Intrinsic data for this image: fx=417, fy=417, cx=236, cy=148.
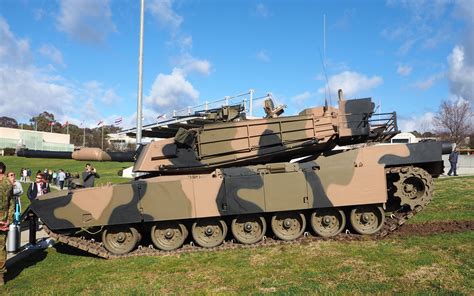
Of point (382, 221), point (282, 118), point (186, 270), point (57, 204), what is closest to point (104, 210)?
point (57, 204)

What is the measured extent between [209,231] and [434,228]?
560 cm

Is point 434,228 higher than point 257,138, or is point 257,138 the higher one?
point 257,138

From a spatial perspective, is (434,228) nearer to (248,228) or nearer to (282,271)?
(248,228)

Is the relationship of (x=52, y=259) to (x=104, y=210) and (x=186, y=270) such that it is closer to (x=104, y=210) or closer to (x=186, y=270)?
(x=104, y=210)

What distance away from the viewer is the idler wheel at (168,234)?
10.0 meters

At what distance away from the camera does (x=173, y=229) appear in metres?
10.1

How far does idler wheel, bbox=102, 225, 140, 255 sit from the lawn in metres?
0.56

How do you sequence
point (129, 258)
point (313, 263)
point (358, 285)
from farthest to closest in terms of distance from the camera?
1. point (129, 258)
2. point (313, 263)
3. point (358, 285)

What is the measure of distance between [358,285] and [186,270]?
132 inches

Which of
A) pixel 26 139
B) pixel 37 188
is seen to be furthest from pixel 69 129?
pixel 37 188

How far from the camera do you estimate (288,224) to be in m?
A: 10.1

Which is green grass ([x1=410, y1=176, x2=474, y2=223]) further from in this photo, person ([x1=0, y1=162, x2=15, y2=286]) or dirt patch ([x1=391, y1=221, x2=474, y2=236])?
person ([x1=0, y1=162, x2=15, y2=286])

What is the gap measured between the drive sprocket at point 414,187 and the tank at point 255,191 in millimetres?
24

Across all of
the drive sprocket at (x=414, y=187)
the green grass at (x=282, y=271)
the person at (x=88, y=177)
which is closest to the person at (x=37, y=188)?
the person at (x=88, y=177)
